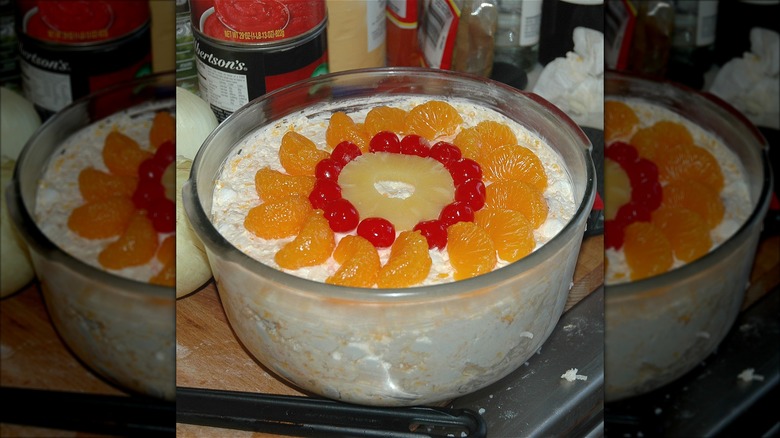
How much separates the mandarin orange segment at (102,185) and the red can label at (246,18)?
0.22 m

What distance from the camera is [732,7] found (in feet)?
1.70

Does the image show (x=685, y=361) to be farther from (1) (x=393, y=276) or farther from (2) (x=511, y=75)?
(2) (x=511, y=75)

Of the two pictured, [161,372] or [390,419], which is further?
[390,419]

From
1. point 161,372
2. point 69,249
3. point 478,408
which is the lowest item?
point 478,408

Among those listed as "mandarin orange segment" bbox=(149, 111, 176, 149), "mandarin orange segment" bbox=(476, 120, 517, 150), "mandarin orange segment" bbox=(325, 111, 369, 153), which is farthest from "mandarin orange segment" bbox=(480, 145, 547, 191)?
"mandarin orange segment" bbox=(149, 111, 176, 149)

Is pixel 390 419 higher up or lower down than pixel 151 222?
lower down

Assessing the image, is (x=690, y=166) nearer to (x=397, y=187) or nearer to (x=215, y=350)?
(x=397, y=187)

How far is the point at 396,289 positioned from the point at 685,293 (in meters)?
0.19

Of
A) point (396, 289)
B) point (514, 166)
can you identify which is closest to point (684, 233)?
point (396, 289)

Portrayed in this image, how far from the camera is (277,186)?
2.48 ft

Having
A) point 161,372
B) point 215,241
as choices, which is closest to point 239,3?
point 215,241

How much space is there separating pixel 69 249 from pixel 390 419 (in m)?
0.30

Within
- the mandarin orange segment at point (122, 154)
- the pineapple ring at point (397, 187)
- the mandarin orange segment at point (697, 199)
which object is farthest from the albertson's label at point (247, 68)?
the mandarin orange segment at point (697, 199)

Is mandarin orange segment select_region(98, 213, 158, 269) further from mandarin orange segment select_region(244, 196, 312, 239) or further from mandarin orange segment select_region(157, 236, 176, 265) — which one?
mandarin orange segment select_region(244, 196, 312, 239)
